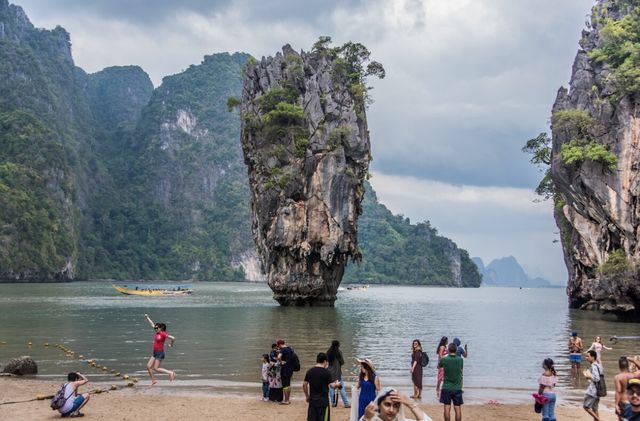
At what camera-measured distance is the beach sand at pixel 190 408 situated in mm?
13484

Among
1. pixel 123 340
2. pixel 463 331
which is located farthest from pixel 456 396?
pixel 463 331

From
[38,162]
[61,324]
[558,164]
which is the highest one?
[38,162]

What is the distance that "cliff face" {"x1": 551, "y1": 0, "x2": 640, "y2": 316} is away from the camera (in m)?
41.8

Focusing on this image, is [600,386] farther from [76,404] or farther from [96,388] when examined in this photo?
[96,388]

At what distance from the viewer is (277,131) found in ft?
177

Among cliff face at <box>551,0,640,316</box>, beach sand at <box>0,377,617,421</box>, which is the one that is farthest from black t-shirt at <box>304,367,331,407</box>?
cliff face at <box>551,0,640,316</box>

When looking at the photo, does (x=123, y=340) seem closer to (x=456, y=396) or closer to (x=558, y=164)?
(x=456, y=396)

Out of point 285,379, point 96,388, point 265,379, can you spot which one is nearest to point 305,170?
point 96,388

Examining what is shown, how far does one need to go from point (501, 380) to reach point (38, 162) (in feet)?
419

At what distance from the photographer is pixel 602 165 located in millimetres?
43156

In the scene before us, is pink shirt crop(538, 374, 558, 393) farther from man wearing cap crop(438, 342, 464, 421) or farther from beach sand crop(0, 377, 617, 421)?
beach sand crop(0, 377, 617, 421)

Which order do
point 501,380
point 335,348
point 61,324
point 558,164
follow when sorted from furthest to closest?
point 558,164, point 61,324, point 501,380, point 335,348

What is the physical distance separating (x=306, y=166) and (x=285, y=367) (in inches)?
1537

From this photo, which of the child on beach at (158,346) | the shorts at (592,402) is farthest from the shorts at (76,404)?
the shorts at (592,402)
